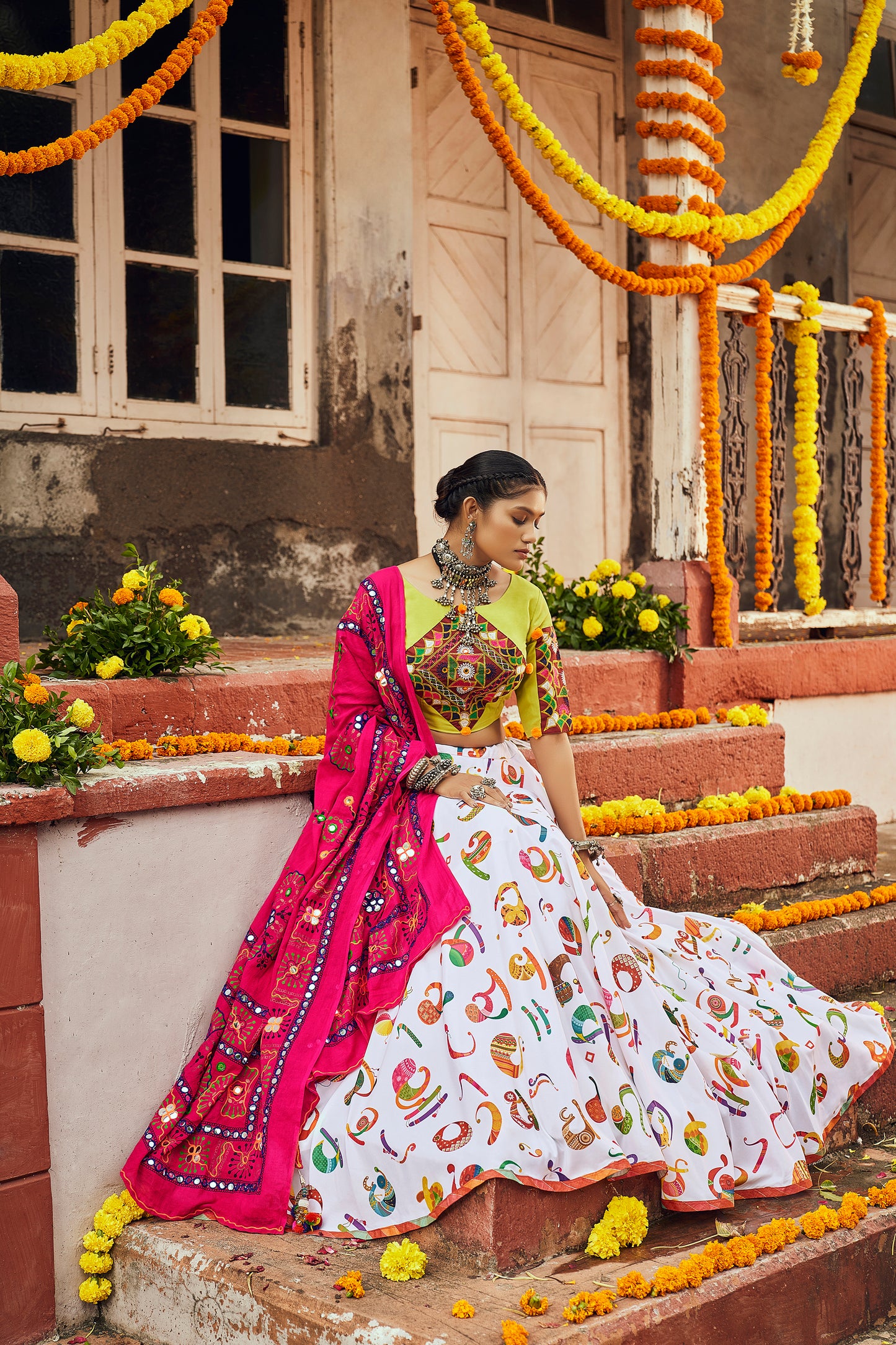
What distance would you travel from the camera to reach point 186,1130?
3053mm

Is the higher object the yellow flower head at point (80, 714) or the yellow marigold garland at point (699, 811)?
the yellow flower head at point (80, 714)

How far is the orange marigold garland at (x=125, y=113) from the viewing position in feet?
12.3

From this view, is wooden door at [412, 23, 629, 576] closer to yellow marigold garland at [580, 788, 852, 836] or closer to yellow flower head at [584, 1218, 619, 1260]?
yellow marigold garland at [580, 788, 852, 836]

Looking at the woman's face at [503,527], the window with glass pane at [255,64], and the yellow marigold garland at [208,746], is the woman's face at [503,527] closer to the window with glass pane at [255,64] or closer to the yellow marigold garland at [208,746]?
the yellow marigold garland at [208,746]

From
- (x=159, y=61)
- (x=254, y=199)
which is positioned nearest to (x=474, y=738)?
(x=254, y=199)

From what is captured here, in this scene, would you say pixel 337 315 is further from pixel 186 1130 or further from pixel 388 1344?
pixel 388 1344

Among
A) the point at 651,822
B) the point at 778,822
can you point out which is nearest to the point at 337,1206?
the point at 651,822

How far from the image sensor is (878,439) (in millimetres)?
6375

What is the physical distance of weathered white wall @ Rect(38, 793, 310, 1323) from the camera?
2.95m

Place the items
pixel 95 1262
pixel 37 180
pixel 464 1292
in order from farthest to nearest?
1. pixel 37 180
2. pixel 95 1262
3. pixel 464 1292

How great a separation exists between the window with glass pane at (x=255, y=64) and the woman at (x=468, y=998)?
3.18m

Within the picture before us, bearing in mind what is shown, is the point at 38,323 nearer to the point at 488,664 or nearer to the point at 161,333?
the point at 161,333

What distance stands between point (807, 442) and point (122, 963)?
4097 millimetres

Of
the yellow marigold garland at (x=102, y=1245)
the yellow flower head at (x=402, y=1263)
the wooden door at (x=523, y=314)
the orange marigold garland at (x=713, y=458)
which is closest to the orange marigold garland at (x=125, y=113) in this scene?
the orange marigold garland at (x=713, y=458)
